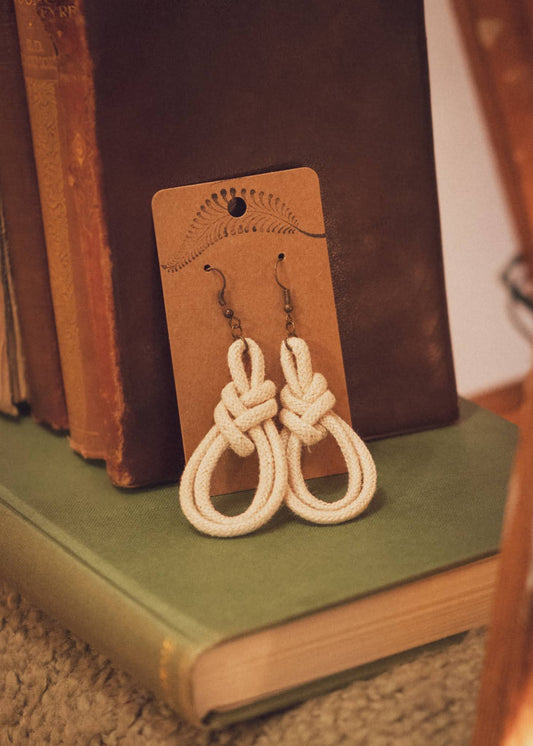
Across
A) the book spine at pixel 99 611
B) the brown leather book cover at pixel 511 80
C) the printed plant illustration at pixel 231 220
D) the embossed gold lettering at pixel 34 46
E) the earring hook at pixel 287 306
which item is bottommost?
the book spine at pixel 99 611

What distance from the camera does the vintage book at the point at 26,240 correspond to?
611 mm

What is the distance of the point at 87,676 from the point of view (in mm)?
539

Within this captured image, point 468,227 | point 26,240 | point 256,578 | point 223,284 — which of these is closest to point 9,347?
point 26,240

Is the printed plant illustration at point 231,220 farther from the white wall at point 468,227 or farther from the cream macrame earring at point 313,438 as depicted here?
the white wall at point 468,227

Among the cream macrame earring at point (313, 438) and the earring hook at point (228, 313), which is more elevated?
the earring hook at point (228, 313)

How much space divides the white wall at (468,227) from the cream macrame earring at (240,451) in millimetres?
624

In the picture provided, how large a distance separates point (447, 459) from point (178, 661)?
28 centimetres

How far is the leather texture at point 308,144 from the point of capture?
54 centimetres

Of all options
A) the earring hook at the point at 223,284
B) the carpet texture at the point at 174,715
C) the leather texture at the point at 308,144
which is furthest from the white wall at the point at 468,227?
the carpet texture at the point at 174,715

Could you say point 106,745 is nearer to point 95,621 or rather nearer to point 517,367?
point 95,621

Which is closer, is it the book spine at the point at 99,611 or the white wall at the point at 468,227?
the book spine at the point at 99,611

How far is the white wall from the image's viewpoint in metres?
1.05

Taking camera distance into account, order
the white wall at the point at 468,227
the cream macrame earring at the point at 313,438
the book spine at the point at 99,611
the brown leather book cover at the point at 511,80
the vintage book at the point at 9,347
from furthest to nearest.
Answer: the white wall at the point at 468,227 < the vintage book at the point at 9,347 < the cream macrame earring at the point at 313,438 < the book spine at the point at 99,611 < the brown leather book cover at the point at 511,80

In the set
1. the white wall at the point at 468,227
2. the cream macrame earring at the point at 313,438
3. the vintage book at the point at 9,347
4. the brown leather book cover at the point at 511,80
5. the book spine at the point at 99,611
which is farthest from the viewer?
the white wall at the point at 468,227
